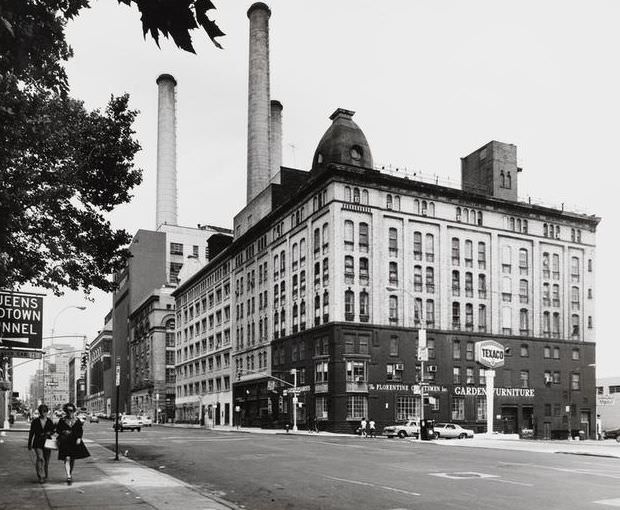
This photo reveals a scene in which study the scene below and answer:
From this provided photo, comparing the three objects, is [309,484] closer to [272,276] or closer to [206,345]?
[272,276]

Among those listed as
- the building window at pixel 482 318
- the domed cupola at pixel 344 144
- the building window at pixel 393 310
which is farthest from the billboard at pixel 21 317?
the building window at pixel 482 318

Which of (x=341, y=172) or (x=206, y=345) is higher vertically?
(x=341, y=172)

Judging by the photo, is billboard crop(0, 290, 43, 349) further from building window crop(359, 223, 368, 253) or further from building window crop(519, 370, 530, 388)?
building window crop(519, 370, 530, 388)

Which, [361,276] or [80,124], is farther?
[361,276]

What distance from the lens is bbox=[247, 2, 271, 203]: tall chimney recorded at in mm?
90312

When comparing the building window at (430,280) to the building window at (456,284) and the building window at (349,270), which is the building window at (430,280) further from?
the building window at (349,270)

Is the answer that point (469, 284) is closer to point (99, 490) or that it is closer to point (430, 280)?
point (430, 280)

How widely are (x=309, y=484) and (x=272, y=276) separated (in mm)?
64304

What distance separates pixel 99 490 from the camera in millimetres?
15266

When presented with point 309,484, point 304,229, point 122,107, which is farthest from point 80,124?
point 304,229

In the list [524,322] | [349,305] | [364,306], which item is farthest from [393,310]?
[524,322]

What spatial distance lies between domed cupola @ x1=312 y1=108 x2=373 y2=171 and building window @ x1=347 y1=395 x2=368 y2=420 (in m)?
23.0

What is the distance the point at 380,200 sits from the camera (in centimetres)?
6919

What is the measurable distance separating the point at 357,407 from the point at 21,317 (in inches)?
1786
